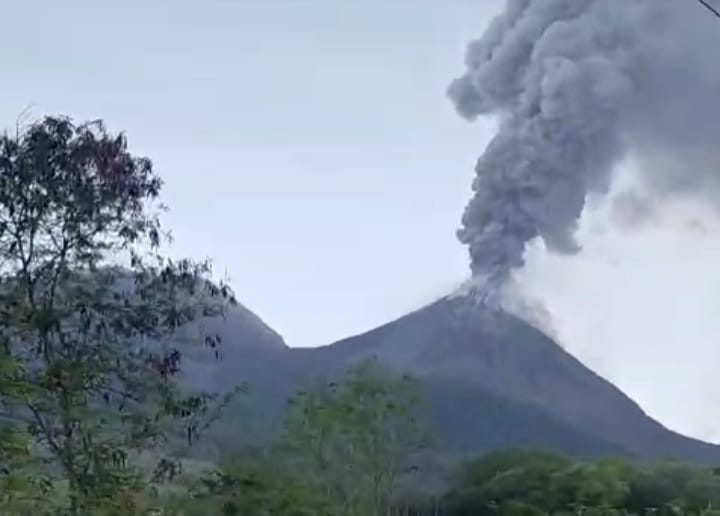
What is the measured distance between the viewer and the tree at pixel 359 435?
19.2 metres

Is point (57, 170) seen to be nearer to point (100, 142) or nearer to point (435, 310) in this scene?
point (100, 142)

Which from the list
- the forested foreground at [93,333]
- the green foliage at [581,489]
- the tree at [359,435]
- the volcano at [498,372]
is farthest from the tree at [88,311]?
the volcano at [498,372]

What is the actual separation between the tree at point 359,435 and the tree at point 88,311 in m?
9.13

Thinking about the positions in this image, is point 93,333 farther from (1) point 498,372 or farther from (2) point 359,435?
(1) point 498,372

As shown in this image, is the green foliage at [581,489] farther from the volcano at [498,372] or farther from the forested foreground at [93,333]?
the volcano at [498,372]

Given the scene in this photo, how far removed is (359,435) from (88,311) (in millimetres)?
11364

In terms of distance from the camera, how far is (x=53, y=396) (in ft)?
28.9

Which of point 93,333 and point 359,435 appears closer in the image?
point 93,333

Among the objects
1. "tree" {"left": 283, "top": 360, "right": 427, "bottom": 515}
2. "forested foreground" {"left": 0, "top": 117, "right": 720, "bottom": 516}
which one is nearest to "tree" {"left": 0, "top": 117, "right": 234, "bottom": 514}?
"forested foreground" {"left": 0, "top": 117, "right": 720, "bottom": 516}

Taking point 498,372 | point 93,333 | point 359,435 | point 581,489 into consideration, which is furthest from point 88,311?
point 498,372

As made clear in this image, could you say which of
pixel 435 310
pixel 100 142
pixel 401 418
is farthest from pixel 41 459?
pixel 435 310

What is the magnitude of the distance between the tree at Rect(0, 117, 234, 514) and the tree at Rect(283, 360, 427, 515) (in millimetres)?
9130

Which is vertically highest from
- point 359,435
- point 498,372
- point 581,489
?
point 498,372

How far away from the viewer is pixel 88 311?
9203mm
